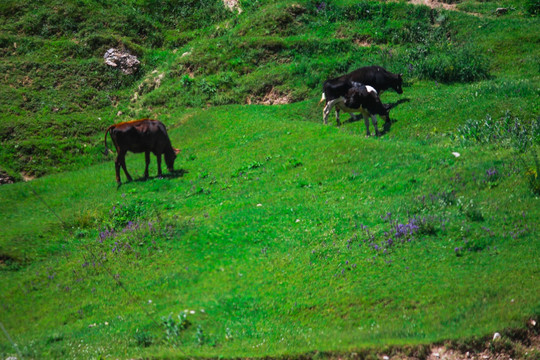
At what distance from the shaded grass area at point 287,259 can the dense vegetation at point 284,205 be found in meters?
0.06

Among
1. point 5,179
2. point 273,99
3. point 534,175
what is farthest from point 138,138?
point 534,175

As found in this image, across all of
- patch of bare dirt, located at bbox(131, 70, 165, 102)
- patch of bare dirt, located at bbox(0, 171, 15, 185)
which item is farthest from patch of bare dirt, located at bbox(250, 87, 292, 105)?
patch of bare dirt, located at bbox(0, 171, 15, 185)

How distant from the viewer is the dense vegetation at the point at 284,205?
9898 mm

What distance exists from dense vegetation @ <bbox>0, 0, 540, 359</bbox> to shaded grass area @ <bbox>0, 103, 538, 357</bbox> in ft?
0.18

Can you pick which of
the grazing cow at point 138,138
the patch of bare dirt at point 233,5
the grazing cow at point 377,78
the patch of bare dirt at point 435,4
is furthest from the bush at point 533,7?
the grazing cow at point 138,138

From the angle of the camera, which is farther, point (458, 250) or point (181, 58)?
point (181, 58)

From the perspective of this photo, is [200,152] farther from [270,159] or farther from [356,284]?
[356,284]

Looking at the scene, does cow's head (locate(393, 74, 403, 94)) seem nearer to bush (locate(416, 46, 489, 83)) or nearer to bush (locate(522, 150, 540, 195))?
bush (locate(416, 46, 489, 83))

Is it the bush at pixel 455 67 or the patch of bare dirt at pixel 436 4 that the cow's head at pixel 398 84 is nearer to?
the bush at pixel 455 67

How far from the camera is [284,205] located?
616 inches

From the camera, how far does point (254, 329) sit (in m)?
10.2

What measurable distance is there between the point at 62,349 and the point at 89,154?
2066 cm

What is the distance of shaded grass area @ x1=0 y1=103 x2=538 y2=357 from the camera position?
9641 mm

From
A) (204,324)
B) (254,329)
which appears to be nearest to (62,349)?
(204,324)
